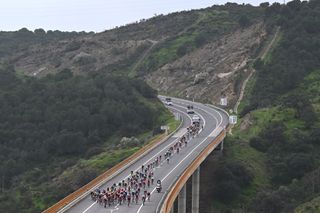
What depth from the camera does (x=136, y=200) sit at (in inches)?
1800

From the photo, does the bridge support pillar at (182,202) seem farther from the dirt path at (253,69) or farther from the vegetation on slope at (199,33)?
the vegetation on slope at (199,33)

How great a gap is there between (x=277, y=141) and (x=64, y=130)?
1223 inches

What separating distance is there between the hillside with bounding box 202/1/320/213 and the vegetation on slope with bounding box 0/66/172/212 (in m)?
13.2

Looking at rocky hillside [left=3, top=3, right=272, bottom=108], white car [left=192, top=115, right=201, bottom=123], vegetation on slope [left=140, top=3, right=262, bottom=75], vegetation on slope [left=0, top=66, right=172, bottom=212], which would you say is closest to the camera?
vegetation on slope [left=0, top=66, right=172, bottom=212]

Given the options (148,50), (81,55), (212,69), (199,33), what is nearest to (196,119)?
(212,69)

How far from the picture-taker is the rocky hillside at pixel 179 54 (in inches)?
4836

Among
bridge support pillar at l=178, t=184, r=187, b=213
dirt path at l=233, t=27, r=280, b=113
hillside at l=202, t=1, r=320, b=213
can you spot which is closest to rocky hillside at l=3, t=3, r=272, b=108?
dirt path at l=233, t=27, r=280, b=113

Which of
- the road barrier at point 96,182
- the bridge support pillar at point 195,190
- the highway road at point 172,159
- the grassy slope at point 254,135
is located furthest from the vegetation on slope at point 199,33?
the bridge support pillar at point 195,190

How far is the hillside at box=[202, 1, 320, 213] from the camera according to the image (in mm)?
64438

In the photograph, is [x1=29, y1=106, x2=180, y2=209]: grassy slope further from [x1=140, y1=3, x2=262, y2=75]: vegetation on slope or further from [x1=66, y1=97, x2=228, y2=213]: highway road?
[x1=140, y1=3, x2=262, y2=75]: vegetation on slope

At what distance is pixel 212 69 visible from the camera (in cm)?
12619

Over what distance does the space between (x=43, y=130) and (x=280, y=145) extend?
34614mm

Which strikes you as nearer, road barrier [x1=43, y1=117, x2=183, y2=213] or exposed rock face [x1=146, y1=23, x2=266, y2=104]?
road barrier [x1=43, y1=117, x2=183, y2=213]

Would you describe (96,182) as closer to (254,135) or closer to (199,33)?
(254,135)
